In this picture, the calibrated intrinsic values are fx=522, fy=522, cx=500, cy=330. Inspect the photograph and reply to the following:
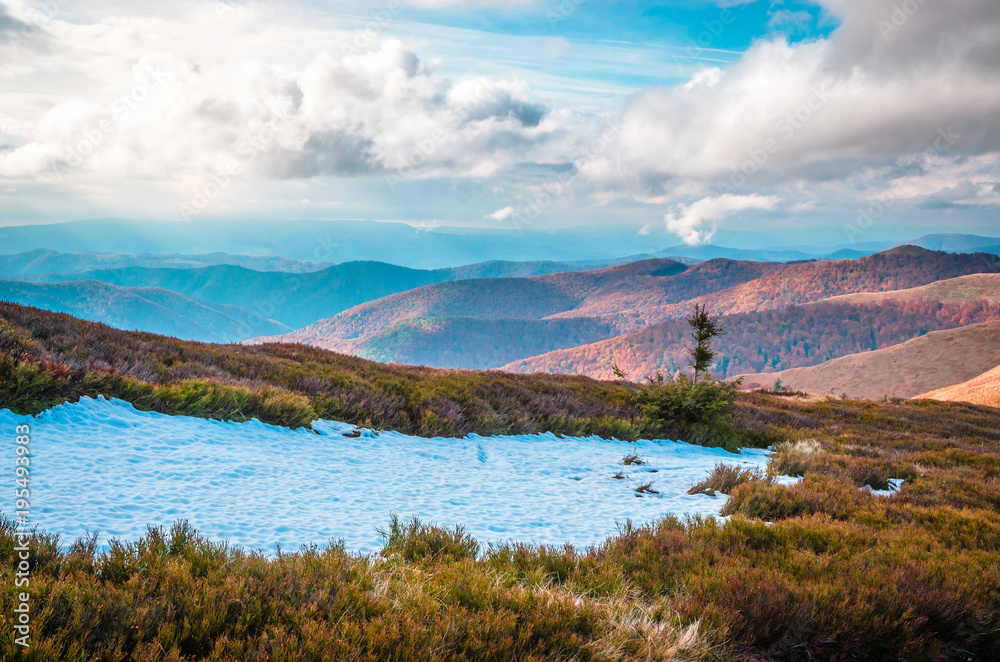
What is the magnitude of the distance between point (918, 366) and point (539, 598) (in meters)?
129

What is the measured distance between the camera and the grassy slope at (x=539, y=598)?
2787mm

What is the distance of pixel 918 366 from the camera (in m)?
103

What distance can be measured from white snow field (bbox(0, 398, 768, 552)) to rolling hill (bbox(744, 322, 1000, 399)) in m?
102

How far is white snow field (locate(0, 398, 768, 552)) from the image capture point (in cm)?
512

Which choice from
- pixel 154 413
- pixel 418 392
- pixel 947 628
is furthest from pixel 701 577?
pixel 418 392

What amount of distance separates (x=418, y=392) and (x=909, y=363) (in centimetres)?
12723

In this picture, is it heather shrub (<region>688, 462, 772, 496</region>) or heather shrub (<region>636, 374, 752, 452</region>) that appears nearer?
heather shrub (<region>688, 462, 772, 496</region>)

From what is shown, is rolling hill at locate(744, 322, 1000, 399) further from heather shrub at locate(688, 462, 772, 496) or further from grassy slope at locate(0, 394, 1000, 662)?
grassy slope at locate(0, 394, 1000, 662)

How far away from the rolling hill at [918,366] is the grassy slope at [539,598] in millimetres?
103530

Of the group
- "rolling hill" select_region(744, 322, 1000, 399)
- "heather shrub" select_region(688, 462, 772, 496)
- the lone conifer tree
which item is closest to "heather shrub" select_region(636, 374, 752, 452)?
the lone conifer tree

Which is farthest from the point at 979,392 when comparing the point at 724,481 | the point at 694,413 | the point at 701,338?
the point at 724,481

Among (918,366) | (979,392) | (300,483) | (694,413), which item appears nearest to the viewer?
(300,483)

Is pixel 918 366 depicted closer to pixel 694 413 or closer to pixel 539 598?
pixel 694 413

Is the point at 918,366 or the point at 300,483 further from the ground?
the point at 300,483
